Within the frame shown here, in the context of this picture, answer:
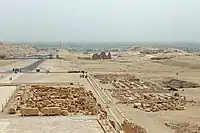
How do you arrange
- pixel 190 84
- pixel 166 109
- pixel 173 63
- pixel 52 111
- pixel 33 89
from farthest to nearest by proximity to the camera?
1. pixel 173 63
2. pixel 190 84
3. pixel 33 89
4. pixel 166 109
5. pixel 52 111

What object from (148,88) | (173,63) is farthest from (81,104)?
(173,63)

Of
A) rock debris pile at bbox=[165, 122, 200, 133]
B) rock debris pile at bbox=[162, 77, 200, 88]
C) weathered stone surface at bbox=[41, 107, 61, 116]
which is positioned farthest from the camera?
rock debris pile at bbox=[162, 77, 200, 88]

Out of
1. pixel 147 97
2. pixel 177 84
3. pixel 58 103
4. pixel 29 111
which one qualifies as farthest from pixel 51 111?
pixel 177 84

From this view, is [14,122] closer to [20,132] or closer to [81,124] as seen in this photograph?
[20,132]

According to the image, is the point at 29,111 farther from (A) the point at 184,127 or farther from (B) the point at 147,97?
(B) the point at 147,97

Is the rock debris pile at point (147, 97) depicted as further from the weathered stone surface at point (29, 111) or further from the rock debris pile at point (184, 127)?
the weathered stone surface at point (29, 111)

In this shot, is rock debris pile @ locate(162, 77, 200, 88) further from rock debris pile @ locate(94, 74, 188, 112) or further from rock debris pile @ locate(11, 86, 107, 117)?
rock debris pile @ locate(11, 86, 107, 117)

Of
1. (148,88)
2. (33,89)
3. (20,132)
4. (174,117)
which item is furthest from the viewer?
(148,88)

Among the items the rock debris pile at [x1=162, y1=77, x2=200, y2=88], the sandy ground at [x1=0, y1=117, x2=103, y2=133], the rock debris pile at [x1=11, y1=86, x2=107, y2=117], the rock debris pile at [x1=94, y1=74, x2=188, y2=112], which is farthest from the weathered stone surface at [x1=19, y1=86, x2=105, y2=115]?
the rock debris pile at [x1=162, y1=77, x2=200, y2=88]
